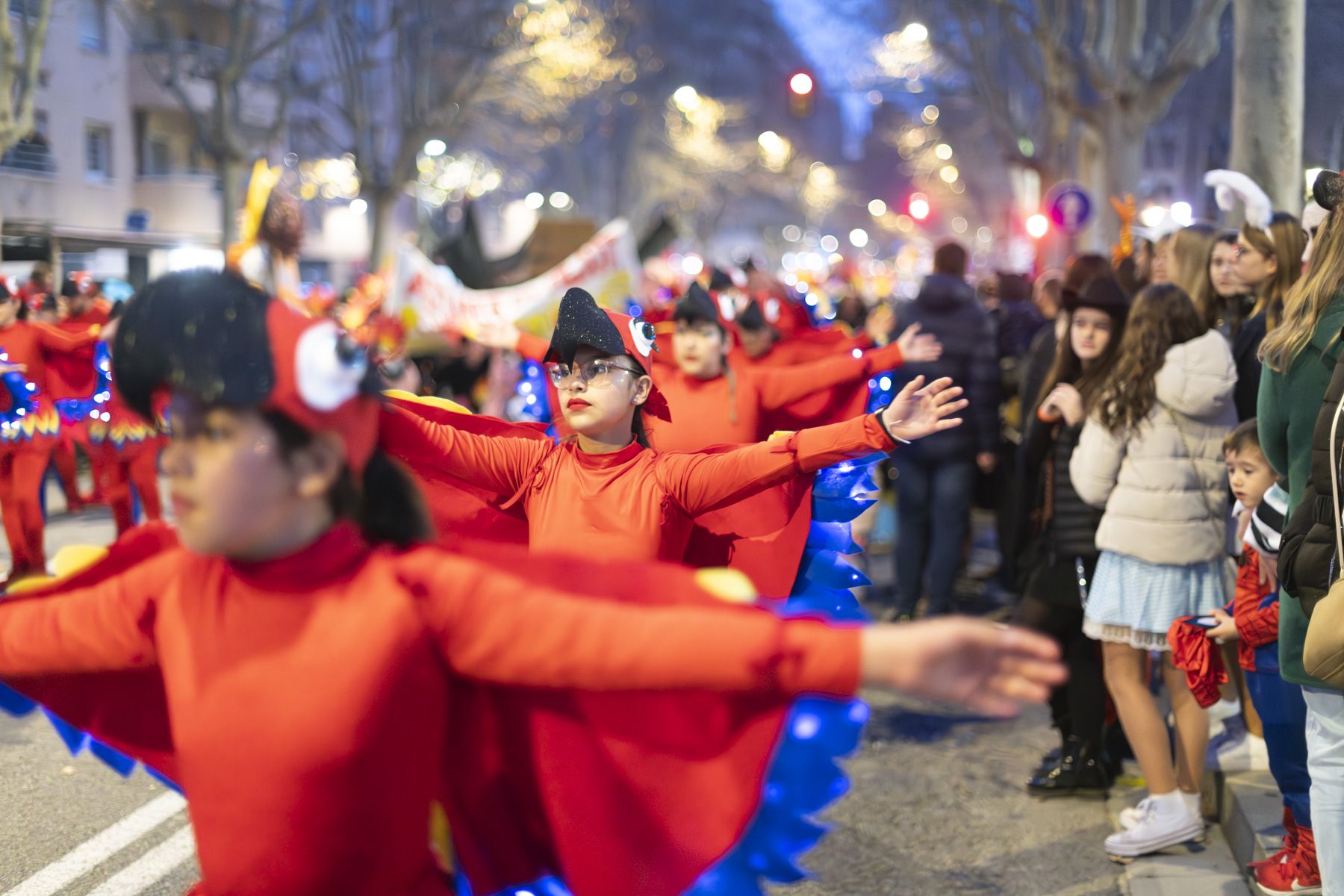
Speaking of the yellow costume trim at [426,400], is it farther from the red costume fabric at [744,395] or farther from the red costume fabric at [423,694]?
A: the red costume fabric at [423,694]

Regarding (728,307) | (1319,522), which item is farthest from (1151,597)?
(728,307)

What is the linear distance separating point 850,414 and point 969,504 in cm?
190

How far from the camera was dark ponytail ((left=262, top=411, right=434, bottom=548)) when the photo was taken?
7.87 feet

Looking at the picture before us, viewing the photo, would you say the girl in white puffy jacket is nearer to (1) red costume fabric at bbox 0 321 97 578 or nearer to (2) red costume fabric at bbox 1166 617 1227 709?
(2) red costume fabric at bbox 1166 617 1227 709

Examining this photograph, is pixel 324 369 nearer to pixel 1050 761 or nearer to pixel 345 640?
pixel 345 640

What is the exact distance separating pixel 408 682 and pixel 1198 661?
3.46 meters

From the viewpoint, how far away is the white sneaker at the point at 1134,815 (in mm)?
5270

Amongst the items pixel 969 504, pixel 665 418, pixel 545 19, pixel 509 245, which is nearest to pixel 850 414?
pixel 969 504

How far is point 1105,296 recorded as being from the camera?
5.51 metres

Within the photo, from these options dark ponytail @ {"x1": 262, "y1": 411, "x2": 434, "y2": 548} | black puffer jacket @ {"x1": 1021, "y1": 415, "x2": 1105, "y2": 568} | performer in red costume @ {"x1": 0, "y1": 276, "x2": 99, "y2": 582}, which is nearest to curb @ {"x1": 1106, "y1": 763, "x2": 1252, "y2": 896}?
black puffer jacket @ {"x1": 1021, "y1": 415, "x2": 1105, "y2": 568}

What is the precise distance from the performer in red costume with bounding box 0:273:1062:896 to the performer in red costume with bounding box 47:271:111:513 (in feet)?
25.3

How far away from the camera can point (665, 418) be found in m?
4.85

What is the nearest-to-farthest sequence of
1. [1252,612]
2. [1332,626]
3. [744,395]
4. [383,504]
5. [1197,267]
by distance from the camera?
[383,504], [1332,626], [1252,612], [744,395], [1197,267]

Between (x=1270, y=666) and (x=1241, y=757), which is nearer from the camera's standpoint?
(x=1270, y=666)
